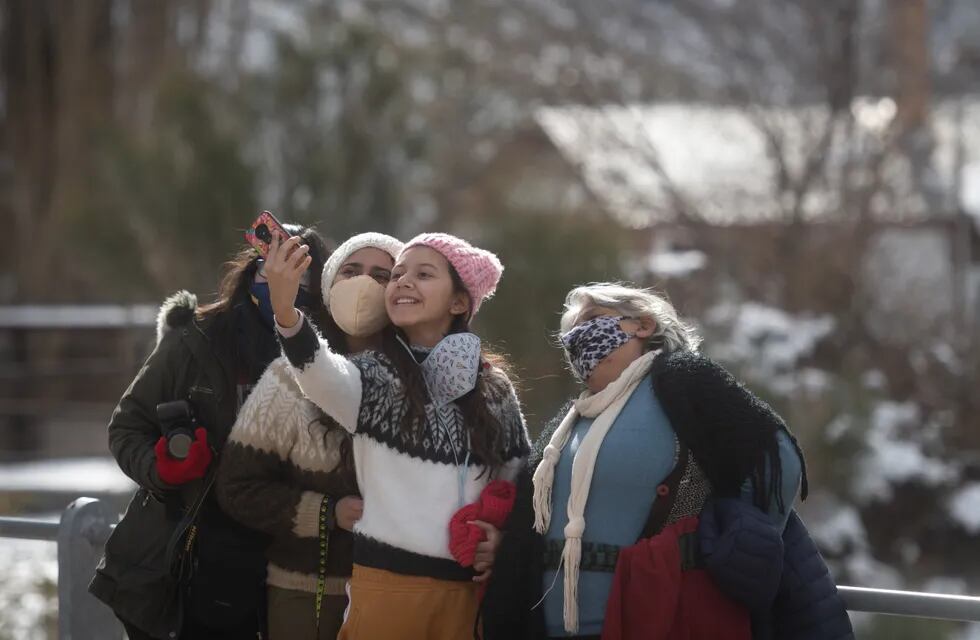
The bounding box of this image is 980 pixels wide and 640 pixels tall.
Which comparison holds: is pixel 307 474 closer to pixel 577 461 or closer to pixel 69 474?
pixel 577 461

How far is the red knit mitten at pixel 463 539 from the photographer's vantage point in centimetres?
339

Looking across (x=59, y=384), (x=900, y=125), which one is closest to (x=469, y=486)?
(x=900, y=125)

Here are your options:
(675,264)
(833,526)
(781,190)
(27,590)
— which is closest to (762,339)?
(675,264)

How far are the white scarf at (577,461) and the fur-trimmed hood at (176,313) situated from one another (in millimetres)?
1138

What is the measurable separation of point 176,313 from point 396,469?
2.92 ft

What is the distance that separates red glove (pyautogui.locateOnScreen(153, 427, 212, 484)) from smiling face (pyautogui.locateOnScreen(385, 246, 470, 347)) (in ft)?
2.03

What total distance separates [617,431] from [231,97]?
1159 cm

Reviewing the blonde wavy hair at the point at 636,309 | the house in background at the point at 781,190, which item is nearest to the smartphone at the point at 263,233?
the blonde wavy hair at the point at 636,309

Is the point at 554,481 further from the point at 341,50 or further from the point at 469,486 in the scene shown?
the point at 341,50

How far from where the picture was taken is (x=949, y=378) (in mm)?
13383

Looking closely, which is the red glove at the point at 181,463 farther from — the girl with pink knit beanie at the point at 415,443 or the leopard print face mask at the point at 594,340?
the leopard print face mask at the point at 594,340

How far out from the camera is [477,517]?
11.3 ft

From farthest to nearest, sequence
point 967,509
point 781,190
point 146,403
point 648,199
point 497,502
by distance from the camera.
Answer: point 648,199 < point 781,190 < point 967,509 < point 146,403 < point 497,502

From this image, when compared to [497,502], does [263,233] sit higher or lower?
higher
